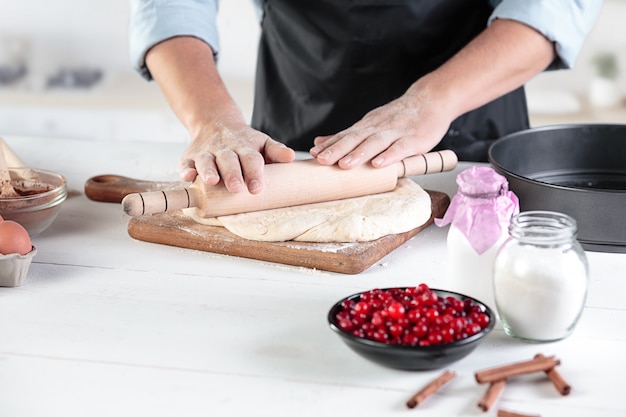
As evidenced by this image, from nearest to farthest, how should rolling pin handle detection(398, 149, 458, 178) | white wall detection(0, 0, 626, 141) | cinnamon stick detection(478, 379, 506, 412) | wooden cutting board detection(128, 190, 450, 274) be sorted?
cinnamon stick detection(478, 379, 506, 412)
wooden cutting board detection(128, 190, 450, 274)
rolling pin handle detection(398, 149, 458, 178)
white wall detection(0, 0, 626, 141)

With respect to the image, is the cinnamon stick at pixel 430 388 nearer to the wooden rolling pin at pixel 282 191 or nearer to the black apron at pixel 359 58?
the wooden rolling pin at pixel 282 191

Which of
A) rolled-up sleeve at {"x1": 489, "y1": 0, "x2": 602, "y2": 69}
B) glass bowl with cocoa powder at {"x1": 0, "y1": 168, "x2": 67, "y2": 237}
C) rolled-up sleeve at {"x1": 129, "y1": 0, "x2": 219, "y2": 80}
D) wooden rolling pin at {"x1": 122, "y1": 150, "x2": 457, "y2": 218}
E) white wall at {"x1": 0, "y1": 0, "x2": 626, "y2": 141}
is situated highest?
rolled-up sleeve at {"x1": 489, "y1": 0, "x2": 602, "y2": 69}

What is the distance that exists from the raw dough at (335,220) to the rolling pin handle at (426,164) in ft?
0.29

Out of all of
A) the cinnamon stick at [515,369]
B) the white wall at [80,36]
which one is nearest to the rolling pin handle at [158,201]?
the cinnamon stick at [515,369]

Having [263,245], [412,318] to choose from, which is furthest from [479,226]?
[263,245]

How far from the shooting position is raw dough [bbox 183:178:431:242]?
1334 mm

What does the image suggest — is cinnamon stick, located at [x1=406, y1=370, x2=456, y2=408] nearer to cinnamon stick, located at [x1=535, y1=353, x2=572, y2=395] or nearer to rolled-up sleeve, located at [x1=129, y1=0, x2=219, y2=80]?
cinnamon stick, located at [x1=535, y1=353, x2=572, y2=395]

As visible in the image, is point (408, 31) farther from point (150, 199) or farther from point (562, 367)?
point (562, 367)

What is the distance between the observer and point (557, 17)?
5.65ft

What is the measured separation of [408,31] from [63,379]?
118 cm

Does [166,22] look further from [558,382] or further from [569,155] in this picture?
[558,382]

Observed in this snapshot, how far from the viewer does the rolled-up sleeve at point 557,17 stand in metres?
1.72

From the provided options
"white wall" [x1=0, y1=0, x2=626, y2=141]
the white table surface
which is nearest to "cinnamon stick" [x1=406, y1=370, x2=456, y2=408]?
the white table surface

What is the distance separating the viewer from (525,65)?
5.81ft
